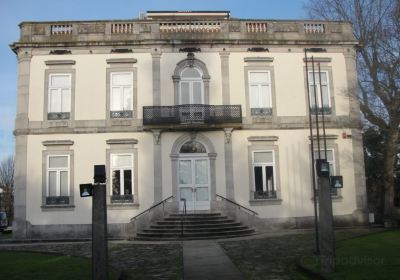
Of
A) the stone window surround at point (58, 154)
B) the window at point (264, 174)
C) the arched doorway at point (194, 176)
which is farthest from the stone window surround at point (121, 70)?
the window at point (264, 174)

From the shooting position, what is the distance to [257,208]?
20156 mm

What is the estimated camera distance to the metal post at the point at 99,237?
27.6 feet

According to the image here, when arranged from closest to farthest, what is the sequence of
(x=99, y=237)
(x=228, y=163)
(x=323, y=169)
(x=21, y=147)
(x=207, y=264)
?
1. (x=99, y=237)
2. (x=323, y=169)
3. (x=207, y=264)
4. (x=21, y=147)
5. (x=228, y=163)

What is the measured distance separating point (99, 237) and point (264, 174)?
Answer: 12870 mm

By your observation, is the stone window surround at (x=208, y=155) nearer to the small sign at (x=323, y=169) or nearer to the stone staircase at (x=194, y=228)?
the stone staircase at (x=194, y=228)

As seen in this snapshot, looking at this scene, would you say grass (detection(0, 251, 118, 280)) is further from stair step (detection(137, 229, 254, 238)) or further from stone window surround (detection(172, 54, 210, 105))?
stone window surround (detection(172, 54, 210, 105))

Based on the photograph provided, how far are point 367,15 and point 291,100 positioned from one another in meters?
6.33

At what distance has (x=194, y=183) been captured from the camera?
20266 mm

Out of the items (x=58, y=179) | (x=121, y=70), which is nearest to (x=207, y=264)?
(x=58, y=179)

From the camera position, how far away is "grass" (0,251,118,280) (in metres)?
9.49

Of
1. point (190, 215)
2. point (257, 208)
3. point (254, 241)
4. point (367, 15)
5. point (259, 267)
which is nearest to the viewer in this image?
point (259, 267)

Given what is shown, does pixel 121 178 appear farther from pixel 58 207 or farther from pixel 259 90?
pixel 259 90

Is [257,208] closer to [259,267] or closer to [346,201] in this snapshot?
[346,201]

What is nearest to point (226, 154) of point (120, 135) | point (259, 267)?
point (120, 135)
